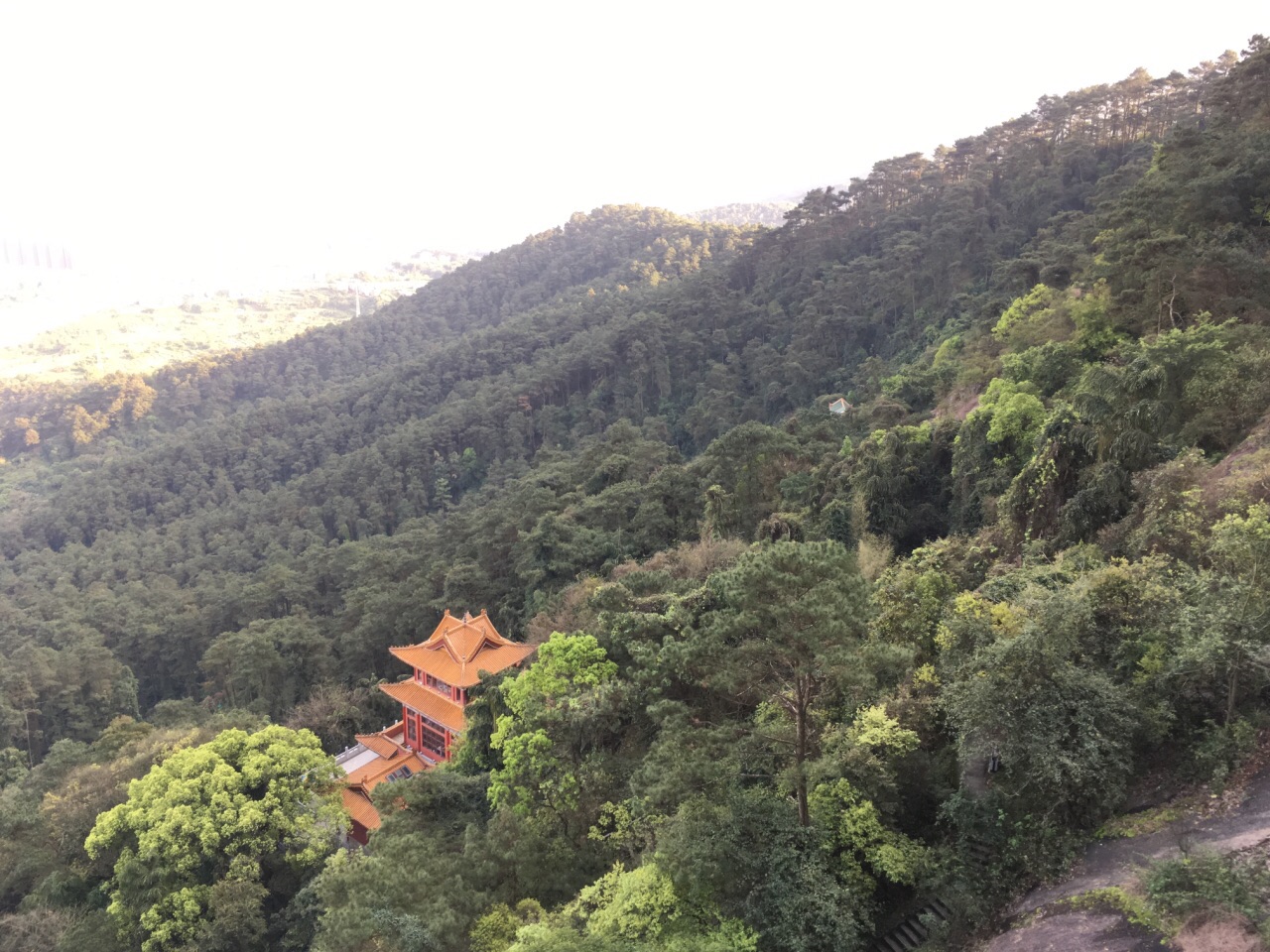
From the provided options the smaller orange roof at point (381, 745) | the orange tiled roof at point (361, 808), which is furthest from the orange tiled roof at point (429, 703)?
the orange tiled roof at point (361, 808)

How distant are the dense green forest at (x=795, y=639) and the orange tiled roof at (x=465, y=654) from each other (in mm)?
1415

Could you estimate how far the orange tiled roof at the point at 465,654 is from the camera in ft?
59.4

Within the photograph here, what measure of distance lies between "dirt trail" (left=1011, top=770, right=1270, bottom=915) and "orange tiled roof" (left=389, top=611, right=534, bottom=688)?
1272 cm

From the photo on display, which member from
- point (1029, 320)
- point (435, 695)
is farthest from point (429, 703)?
point (1029, 320)

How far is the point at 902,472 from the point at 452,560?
19.5 meters

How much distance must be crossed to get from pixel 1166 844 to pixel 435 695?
1526 cm

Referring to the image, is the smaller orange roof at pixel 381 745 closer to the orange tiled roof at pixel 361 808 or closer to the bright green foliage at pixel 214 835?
the orange tiled roof at pixel 361 808

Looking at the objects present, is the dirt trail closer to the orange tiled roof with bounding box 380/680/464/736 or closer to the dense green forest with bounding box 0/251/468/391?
the orange tiled roof with bounding box 380/680/464/736

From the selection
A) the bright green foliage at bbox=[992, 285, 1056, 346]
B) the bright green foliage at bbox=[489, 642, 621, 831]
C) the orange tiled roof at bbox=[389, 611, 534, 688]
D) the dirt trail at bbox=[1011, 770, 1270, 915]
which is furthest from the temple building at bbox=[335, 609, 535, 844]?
the bright green foliage at bbox=[992, 285, 1056, 346]

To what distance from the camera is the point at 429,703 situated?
1862 centimetres

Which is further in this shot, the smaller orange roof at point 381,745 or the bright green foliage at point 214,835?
the smaller orange roof at point 381,745

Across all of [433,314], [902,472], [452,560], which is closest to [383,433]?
[452,560]

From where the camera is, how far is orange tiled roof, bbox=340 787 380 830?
16.4m

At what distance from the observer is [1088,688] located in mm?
7301
